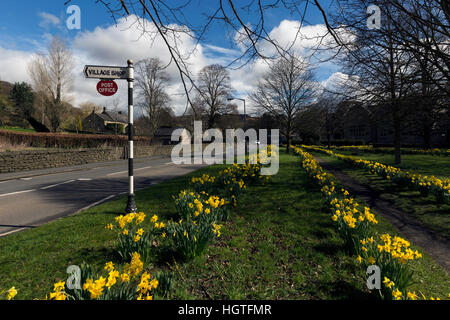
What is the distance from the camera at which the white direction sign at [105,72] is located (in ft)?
14.1

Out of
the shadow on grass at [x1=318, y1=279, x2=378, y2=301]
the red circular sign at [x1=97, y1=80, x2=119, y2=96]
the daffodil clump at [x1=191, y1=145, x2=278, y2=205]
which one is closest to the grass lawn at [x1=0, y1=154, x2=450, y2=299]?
the shadow on grass at [x1=318, y1=279, x2=378, y2=301]

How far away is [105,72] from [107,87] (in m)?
0.30

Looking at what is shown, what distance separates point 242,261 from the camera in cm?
315

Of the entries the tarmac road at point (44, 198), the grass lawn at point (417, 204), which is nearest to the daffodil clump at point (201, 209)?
the tarmac road at point (44, 198)

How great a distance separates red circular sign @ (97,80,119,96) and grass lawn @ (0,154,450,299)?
110 inches

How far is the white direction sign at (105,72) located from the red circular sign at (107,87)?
0.54 ft

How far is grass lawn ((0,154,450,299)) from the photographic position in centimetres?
254

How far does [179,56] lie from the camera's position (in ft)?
9.62

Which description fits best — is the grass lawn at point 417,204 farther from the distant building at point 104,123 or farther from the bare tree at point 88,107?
the bare tree at point 88,107

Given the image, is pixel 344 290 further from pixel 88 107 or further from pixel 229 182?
pixel 88 107

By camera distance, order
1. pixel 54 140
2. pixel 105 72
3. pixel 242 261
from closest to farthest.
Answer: pixel 242 261 < pixel 105 72 < pixel 54 140

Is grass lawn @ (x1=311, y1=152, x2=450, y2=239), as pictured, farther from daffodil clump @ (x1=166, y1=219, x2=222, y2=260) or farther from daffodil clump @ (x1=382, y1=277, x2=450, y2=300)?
daffodil clump @ (x1=166, y1=219, x2=222, y2=260)

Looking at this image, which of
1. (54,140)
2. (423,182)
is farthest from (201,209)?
(54,140)

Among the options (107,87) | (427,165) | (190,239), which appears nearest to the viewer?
(190,239)
